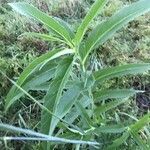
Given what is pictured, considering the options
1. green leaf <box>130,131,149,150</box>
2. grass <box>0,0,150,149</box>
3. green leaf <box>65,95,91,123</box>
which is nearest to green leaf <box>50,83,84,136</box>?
green leaf <box>65,95,91,123</box>

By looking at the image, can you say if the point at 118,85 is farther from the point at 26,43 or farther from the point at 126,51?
the point at 26,43

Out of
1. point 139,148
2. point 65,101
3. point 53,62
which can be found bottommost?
point 139,148

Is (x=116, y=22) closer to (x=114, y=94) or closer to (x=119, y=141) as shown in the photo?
(x=114, y=94)

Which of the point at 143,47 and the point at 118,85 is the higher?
the point at 143,47

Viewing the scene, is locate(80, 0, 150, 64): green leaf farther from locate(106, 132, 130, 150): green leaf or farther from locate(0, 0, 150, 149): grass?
locate(0, 0, 150, 149): grass

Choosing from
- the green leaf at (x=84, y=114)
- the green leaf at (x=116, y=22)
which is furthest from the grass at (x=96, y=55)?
the green leaf at (x=116, y=22)

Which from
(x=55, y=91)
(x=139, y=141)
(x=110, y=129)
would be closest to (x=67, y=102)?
(x=55, y=91)

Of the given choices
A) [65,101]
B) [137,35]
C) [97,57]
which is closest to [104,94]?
[65,101]
